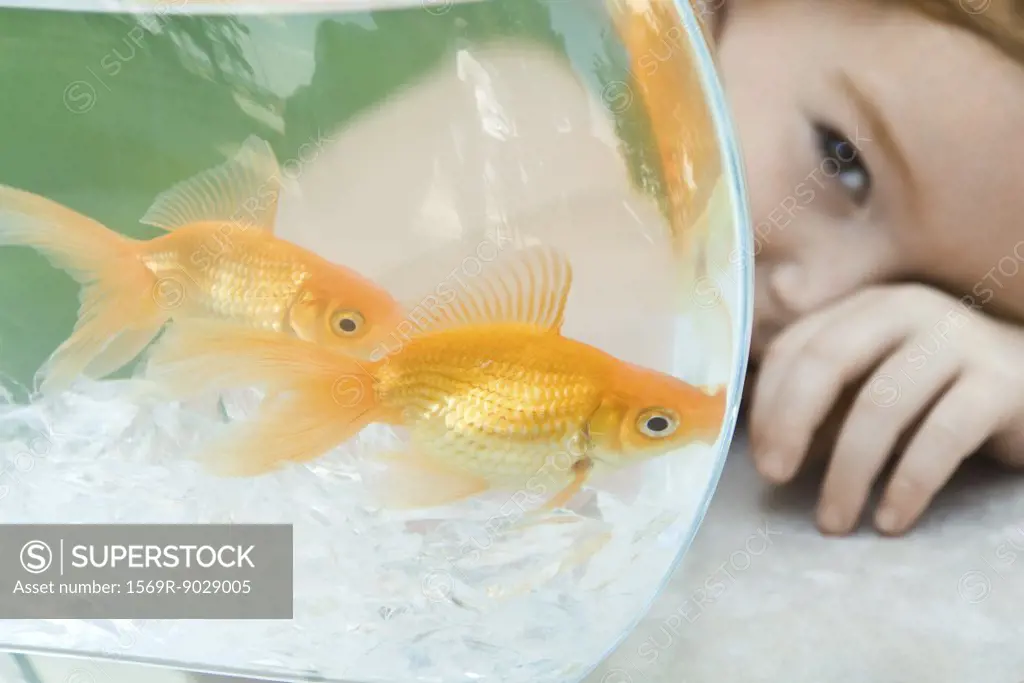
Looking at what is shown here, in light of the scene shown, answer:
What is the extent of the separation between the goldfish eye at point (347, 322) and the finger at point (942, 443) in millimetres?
271

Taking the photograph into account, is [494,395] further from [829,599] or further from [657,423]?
[829,599]

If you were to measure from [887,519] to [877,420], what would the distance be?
6 centimetres

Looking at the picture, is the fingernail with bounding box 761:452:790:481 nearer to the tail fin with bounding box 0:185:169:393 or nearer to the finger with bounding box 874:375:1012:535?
the finger with bounding box 874:375:1012:535

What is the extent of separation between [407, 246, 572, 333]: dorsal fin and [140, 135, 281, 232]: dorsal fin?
0.28ft

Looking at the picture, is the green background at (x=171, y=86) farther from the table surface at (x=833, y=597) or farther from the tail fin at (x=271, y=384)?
the table surface at (x=833, y=597)

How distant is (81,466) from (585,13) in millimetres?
326

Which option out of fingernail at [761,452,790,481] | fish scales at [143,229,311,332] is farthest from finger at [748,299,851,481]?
fish scales at [143,229,311,332]

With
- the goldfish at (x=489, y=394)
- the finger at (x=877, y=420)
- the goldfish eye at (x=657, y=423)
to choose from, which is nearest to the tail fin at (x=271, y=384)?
the goldfish at (x=489, y=394)

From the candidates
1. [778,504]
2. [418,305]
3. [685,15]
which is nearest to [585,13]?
[685,15]

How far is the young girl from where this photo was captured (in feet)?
1.28

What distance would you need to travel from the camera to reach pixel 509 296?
1.21 feet

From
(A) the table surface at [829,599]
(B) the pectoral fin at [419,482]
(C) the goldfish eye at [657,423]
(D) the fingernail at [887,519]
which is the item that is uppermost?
(C) the goldfish eye at [657,423]

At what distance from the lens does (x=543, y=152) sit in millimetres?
385

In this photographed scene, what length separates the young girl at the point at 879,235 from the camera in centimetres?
39
